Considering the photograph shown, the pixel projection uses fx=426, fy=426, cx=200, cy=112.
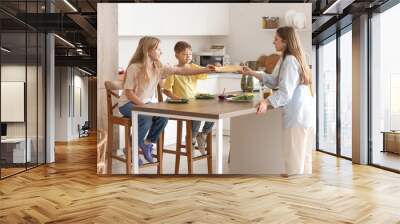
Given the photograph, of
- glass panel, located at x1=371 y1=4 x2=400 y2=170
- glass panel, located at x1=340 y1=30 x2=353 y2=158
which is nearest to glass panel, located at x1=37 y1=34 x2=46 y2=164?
glass panel, located at x1=340 y1=30 x2=353 y2=158

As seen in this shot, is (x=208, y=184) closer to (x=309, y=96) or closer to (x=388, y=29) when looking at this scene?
(x=309, y=96)

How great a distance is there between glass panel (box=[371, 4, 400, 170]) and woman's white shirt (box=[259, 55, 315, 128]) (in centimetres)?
167

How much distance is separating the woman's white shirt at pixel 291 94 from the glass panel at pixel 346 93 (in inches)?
77.9

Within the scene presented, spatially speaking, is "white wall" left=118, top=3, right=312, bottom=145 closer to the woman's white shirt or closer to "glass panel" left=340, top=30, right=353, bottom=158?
the woman's white shirt

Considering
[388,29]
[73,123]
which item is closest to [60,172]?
[388,29]

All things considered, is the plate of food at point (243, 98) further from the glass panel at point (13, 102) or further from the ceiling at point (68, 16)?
the glass panel at point (13, 102)

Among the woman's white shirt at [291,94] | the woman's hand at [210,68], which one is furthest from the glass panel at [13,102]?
the woman's white shirt at [291,94]

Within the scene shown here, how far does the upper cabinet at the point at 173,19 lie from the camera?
15.2 ft

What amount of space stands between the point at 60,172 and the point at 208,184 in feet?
7.21

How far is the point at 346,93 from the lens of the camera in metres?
6.64

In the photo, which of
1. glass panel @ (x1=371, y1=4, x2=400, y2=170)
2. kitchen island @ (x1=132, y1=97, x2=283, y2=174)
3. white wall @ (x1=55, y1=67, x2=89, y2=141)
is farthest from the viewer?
white wall @ (x1=55, y1=67, x2=89, y2=141)

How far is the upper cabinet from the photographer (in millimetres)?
4645

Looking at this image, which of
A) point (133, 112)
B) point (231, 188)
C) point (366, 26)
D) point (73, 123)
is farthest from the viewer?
point (73, 123)

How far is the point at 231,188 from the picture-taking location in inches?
162
